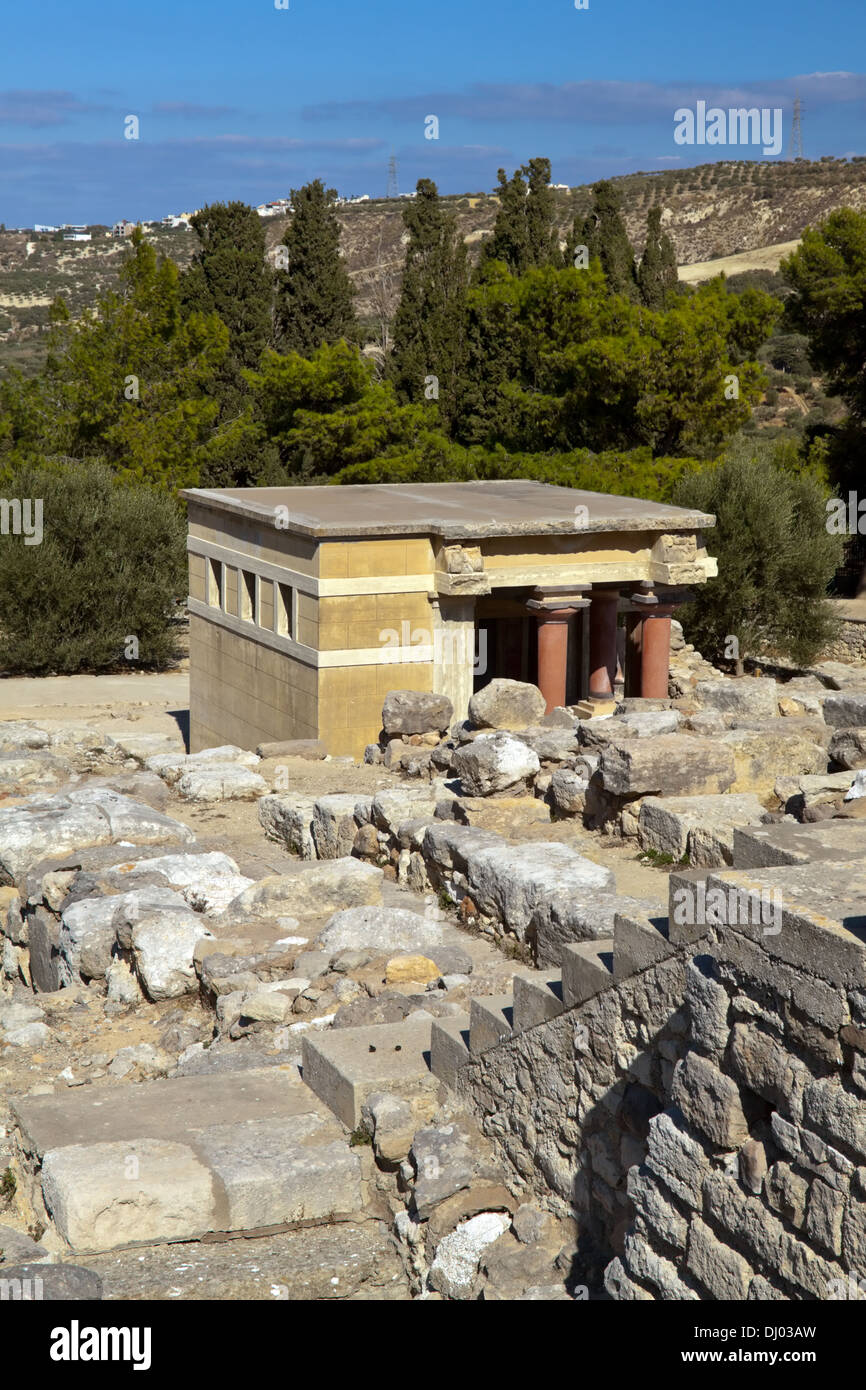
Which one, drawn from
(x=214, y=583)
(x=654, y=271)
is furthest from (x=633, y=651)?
(x=654, y=271)

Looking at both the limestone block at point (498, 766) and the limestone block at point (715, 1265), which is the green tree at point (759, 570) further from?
the limestone block at point (715, 1265)

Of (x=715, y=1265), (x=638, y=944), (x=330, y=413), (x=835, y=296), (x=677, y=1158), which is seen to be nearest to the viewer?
(x=715, y=1265)

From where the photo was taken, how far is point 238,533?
19.0 m

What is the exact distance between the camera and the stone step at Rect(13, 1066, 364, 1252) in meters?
5.88

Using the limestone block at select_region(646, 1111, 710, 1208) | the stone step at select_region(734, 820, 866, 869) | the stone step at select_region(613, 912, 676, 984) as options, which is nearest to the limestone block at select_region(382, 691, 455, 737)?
the stone step at select_region(613, 912, 676, 984)

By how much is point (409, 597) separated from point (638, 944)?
11.9 metres

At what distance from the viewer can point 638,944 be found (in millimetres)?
5359

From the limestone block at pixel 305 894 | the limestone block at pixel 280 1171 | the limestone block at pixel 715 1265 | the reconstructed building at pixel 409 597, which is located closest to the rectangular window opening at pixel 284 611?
the reconstructed building at pixel 409 597

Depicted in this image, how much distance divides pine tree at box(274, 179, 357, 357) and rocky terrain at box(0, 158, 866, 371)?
123 feet

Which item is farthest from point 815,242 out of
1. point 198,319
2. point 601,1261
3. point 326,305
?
point 601,1261

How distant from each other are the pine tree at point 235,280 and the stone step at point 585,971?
108 feet

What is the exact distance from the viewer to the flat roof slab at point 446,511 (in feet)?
55.2

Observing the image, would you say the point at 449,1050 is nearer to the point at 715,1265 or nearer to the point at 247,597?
the point at 715,1265

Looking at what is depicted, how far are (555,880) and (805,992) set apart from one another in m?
4.50
